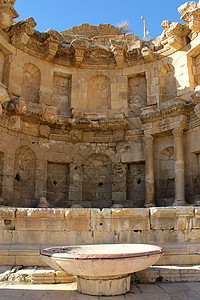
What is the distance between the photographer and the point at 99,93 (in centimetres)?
1495

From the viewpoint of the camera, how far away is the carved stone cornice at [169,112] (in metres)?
12.0

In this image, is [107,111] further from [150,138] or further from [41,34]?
[41,34]

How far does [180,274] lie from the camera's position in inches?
241

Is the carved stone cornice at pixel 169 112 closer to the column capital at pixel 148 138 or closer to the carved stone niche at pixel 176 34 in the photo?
the column capital at pixel 148 138

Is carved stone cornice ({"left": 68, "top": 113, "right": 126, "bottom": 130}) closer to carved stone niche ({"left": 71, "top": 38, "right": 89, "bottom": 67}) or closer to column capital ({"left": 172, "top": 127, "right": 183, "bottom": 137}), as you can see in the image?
column capital ({"left": 172, "top": 127, "right": 183, "bottom": 137})

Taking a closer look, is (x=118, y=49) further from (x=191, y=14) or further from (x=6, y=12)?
(x=6, y=12)

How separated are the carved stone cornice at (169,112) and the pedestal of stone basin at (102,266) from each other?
25.6ft

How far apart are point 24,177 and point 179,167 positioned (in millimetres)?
6364

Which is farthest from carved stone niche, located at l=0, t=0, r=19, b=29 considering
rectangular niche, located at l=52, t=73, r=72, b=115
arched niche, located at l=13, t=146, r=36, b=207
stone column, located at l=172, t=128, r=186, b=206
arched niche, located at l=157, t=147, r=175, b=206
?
arched niche, located at l=157, t=147, r=175, b=206

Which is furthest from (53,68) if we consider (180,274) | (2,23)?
(180,274)

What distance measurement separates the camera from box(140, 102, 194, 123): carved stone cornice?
12.0m

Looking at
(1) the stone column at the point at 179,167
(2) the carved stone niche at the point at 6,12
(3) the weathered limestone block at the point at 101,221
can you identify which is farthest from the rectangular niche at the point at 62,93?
(3) the weathered limestone block at the point at 101,221

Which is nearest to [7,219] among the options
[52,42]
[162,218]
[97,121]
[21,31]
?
[162,218]

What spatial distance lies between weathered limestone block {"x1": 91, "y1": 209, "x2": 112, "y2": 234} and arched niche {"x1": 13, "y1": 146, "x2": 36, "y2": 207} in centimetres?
576
